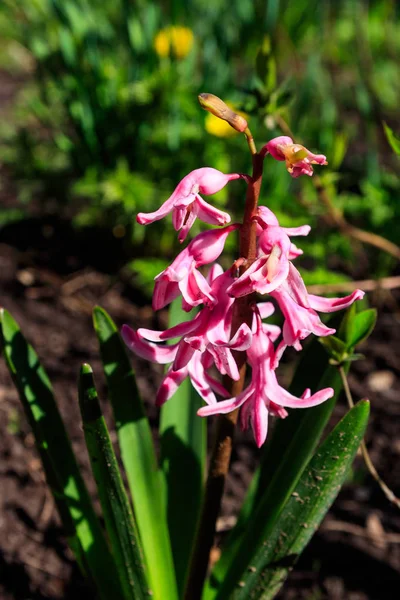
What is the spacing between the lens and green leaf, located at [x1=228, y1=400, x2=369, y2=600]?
0.88m

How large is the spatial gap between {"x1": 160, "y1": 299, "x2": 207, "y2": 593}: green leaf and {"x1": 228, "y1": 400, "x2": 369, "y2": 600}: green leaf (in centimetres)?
16

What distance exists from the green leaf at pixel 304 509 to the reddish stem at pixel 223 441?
7cm

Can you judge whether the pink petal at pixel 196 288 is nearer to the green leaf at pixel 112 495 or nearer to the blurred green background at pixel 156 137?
the green leaf at pixel 112 495

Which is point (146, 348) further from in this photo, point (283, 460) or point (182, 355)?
point (283, 460)

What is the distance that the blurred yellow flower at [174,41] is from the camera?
7.91ft

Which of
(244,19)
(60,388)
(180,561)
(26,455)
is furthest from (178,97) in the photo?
(180,561)

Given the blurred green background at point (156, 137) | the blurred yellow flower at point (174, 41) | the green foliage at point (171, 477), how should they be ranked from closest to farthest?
the green foliage at point (171, 477), the blurred green background at point (156, 137), the blurred yellow flower at point (174, 41)

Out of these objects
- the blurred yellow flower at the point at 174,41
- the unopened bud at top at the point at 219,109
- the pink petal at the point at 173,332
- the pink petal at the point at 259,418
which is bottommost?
the blurred yellow flower at the point at 174,41

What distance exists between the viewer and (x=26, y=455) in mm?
1838

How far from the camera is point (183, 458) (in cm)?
119

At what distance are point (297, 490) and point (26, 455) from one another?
43.2 inches

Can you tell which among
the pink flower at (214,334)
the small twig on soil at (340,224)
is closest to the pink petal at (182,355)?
the pink flower at (214,334)

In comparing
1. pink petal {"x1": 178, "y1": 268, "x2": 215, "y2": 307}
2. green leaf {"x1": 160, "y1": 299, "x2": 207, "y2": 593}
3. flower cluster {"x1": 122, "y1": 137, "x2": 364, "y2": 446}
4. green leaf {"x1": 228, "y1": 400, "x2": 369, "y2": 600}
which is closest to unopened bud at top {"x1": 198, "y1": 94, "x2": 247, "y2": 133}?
flower cluster {"x1": 122, "y1": 137, "x2": 364, "y2": 446}

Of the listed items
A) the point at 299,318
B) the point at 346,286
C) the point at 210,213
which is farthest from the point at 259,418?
the point at 346,286
